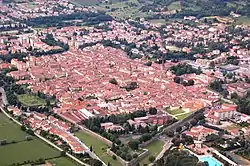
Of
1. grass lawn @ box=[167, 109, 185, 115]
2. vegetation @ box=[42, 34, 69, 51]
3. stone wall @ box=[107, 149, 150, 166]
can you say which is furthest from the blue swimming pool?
vegetation @ box=[42, 34, 69, 51]

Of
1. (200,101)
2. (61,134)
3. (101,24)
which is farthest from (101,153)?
(101,24)

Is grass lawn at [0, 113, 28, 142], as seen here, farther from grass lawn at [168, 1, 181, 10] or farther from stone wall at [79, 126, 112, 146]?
grass lawn at [168, 1, 181, 10]

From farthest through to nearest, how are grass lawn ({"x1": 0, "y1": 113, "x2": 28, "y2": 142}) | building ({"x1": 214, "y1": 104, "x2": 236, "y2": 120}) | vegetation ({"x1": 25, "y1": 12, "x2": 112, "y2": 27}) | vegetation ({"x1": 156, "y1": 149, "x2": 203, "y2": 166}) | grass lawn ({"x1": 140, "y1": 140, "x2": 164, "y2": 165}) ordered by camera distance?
vegetation ({"x1": 25, "y1": 12, "x2": 112, "y2": 27})
building ({"x1": 214, "y1": 104, "x2": 236, "y2": 120})
grass lawn ({"x1": 0, "y1": 113, "x2": 28, "y2": 142})
grass lawn ({"x1": 140, "y1": 140, "x2": 164, "y2": 165})
vegetation ({"x1": 156, "y1": 149, "x2": 203, "y2": 166})

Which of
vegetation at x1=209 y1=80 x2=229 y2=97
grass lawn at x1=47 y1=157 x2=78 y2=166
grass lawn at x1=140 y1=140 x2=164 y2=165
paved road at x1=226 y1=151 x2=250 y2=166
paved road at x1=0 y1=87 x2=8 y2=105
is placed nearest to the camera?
grass lawn at x1=47 y1=157 x2=78 y2=166

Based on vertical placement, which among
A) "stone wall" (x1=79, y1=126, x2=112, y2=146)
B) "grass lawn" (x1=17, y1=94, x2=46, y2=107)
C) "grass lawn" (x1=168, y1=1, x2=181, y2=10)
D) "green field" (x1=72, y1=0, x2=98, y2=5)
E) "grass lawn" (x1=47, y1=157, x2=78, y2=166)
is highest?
"grass lawn" (x1=168, y1=1, x2=181, y2=10)

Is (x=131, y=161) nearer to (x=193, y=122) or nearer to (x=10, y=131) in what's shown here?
(x=193, y=122)

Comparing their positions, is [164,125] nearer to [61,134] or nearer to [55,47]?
[61,134]

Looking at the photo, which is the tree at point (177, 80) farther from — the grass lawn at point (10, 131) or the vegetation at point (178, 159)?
the vegetation at point (178, 159)
